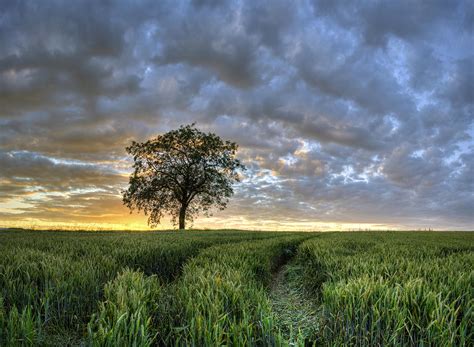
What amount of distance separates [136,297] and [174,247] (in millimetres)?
7574

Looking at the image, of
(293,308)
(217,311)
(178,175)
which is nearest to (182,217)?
(178,175)

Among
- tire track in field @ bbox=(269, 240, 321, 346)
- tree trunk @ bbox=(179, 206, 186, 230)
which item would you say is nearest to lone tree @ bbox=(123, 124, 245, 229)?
tree trunk @ bbox=(179, 206, 186, 230)

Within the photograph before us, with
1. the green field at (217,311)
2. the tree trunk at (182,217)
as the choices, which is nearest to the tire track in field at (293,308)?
the green field at (217,311)

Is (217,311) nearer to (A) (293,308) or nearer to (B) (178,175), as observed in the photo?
(A) (293,308)

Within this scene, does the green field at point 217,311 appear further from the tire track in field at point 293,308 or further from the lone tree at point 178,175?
the lone tree at point 178,175

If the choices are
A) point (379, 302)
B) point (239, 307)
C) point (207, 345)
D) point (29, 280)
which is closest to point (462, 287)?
point (379, 302)

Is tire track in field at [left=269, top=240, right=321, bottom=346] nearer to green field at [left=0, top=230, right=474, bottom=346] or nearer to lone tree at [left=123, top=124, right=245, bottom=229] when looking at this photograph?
green field at [left=0, top=230, right=474, bottom=346]

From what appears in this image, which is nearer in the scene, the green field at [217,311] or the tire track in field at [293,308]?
the green field at [217,311]

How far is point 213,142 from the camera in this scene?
A: 140ft

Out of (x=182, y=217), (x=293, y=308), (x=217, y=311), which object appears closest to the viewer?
(x=217, y=311)

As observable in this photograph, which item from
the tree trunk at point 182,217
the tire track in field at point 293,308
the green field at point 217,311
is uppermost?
the tree trunk at point 182,217

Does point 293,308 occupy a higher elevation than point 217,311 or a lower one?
lower

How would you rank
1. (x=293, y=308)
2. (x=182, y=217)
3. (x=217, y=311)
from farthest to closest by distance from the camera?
1. (x=182, y=217)
2. (x=293, y=308)
3. (x=217, y=311)

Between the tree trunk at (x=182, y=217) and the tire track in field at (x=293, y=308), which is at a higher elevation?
the tree trunk at (x=182, y=217)
